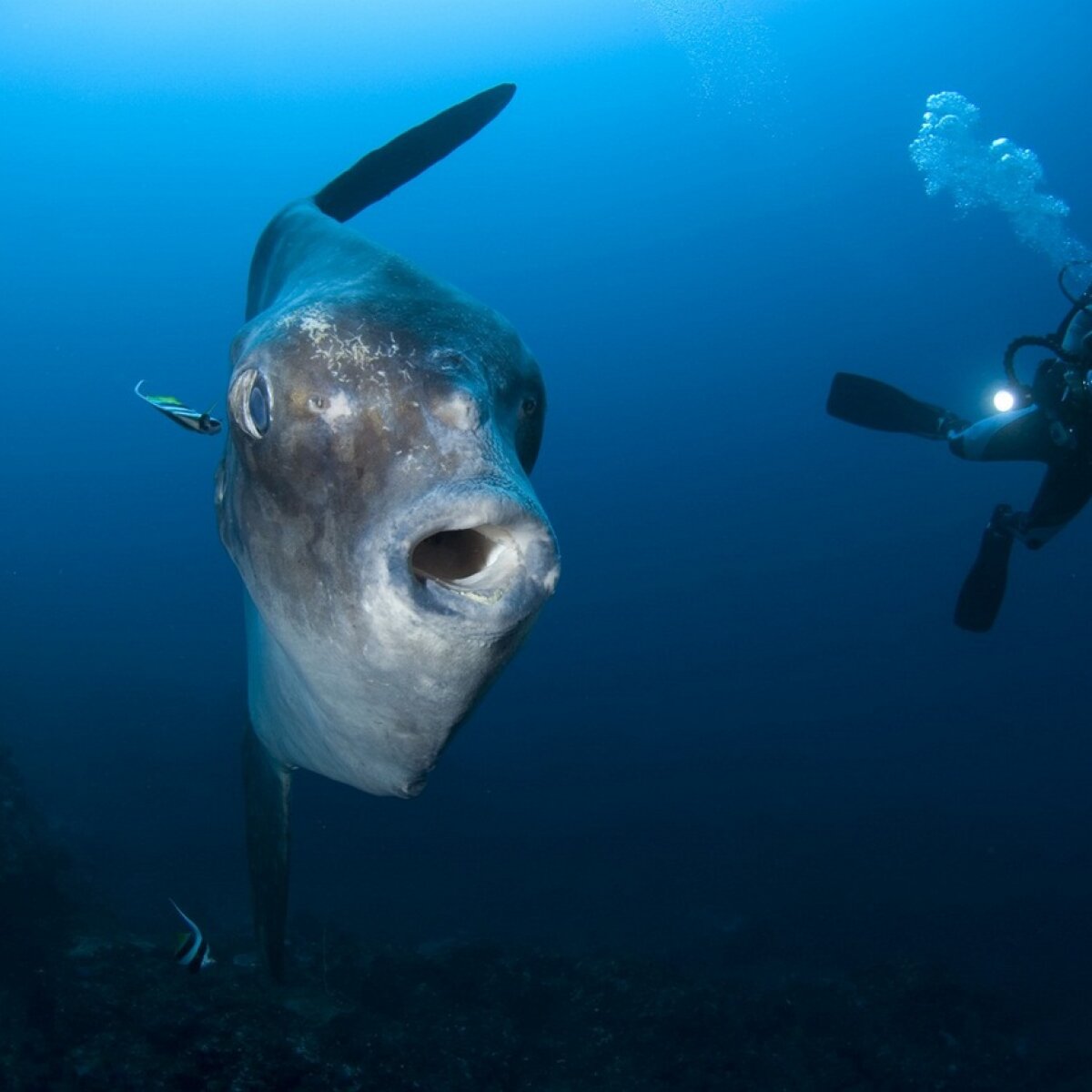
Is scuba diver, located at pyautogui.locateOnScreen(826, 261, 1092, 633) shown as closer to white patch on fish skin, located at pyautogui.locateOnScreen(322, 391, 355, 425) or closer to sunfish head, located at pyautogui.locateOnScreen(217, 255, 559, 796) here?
sunfish head, located at pyautogui.locateOnScreen(217, 255, 559, 796)

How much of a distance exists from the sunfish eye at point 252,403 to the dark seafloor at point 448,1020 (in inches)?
243

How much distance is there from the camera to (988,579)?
8555 millimetres

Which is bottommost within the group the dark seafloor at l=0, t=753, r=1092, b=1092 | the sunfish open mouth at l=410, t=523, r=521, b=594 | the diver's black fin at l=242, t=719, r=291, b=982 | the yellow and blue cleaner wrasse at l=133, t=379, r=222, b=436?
the dark seafloor at l=0, t=753, r=1092, b=1092

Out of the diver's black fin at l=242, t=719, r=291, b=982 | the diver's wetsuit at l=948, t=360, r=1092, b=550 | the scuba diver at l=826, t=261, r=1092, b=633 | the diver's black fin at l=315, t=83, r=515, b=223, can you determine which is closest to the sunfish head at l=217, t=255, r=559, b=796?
the diver's black fin at l=242, t=719, r=291, b=982

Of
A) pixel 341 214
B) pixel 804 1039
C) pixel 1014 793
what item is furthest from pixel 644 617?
pixel 341 214

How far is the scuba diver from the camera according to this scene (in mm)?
6855

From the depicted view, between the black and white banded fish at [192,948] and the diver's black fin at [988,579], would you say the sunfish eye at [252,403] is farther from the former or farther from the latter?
the diver's black fin at [988,579]

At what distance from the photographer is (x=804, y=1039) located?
9.82m

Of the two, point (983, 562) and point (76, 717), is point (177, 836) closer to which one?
point (76, 717)

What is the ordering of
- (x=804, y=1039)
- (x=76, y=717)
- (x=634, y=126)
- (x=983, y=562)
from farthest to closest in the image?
1. (x=634, y=126)
2. (x=76, y=717)
3. (x=804, y=1039)
4. (x=983, y=562)

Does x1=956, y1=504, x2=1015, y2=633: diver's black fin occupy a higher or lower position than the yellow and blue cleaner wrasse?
higher

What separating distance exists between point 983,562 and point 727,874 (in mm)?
12364

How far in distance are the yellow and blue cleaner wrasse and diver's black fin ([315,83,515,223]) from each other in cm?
120

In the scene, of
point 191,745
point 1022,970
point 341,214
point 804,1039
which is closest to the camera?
point 341,214
